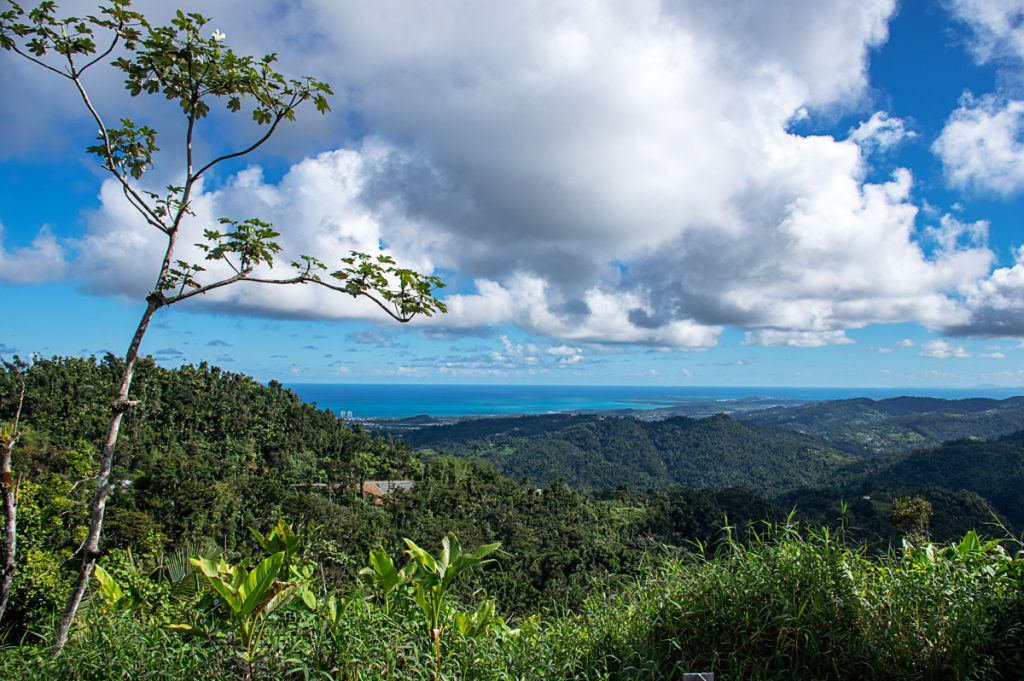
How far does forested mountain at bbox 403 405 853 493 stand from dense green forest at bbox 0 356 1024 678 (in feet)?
8.52

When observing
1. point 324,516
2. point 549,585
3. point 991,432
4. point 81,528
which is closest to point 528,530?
point 549,585

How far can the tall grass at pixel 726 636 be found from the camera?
2324 mm

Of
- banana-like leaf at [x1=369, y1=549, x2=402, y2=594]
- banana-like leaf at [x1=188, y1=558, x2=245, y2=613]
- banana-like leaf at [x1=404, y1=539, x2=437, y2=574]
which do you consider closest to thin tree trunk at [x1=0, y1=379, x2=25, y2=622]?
banana-like leaf at [x1=188, y1=558, x2=245, y2=613]

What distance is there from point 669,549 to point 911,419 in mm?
233655

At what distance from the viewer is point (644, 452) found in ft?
483

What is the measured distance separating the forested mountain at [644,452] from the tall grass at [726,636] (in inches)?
4791

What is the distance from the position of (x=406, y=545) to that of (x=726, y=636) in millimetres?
2270

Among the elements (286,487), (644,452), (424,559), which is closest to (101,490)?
(424,559)

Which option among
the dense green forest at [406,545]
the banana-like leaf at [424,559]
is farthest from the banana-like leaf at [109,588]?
the banana-like leaf at [424,559]

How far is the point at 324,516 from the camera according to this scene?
34750 millimetres

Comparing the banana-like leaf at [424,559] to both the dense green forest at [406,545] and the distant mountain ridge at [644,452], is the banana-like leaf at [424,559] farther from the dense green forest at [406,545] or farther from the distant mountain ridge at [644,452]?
the distant mountain ridge at [644,452]

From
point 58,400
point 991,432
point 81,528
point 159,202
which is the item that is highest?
point 159,202

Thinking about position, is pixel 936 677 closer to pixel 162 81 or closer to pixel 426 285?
pixel 426 285

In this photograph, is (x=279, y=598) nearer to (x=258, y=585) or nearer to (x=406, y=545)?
(x=258, y=585)
